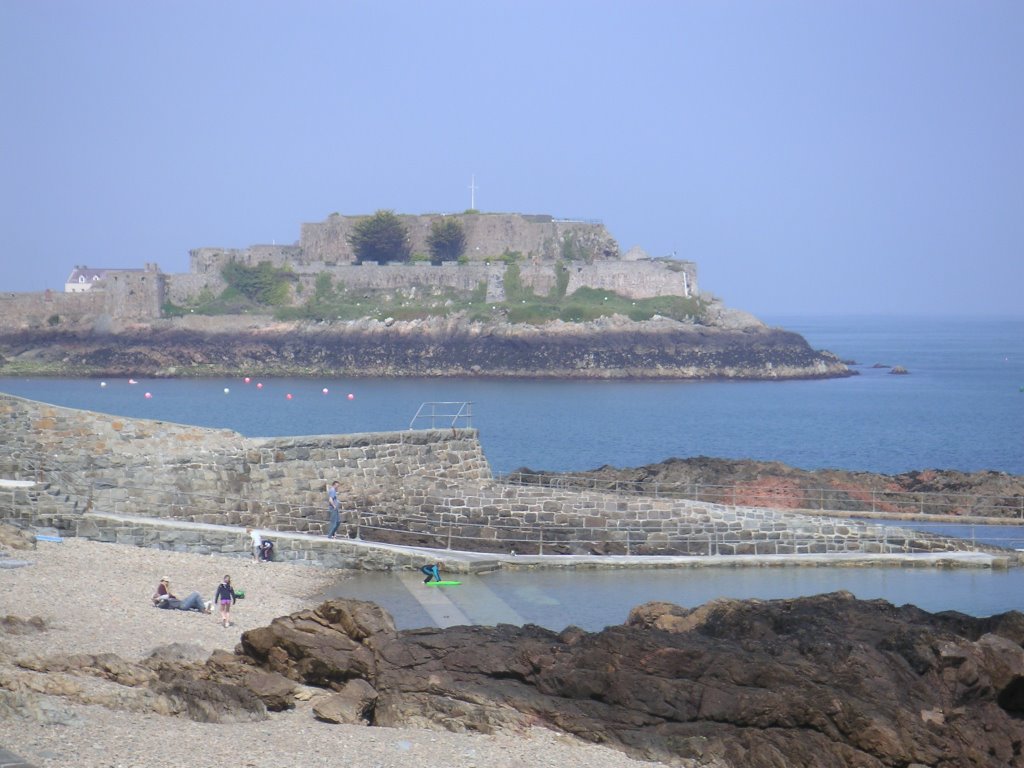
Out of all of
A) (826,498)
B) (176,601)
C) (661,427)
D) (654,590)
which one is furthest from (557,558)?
(661,427)

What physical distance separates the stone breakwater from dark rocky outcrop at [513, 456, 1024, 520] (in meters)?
49.5

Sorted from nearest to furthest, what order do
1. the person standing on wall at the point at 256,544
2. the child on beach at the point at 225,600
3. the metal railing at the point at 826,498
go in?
the child on beach at the point at 225,600, the person standing on wall at the point at 256,544, the metal railing at the point at 826,498

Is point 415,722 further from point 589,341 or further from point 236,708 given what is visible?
point 589,341

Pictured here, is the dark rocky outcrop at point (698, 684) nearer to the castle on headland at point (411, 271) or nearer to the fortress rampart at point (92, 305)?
the castle on headland at point (411, 271)

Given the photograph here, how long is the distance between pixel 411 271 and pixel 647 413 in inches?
1176

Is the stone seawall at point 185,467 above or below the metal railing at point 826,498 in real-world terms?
above

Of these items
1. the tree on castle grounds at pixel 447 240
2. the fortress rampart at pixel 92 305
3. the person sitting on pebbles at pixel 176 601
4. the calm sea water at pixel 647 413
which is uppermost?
the tree on castle grounds at pixel 447 240

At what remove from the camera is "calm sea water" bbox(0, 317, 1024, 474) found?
45.6 m

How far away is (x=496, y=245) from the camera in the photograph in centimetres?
9062

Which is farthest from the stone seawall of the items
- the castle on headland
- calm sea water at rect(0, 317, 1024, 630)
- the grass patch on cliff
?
the castle on headland

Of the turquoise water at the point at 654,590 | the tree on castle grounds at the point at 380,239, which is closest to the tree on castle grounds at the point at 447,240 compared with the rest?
the tree on castle grounds at the point at 380,239

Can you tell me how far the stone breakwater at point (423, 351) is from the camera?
3142 inches

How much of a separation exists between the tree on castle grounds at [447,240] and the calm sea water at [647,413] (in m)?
14.7

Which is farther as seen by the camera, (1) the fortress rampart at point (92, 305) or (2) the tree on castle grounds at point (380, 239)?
(2) the tree on castle grounds at point (380, 239)
